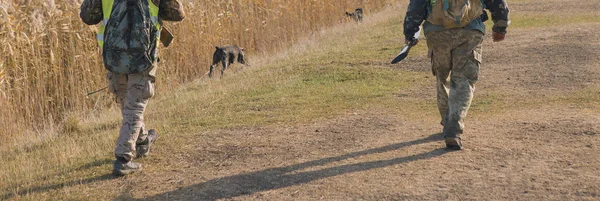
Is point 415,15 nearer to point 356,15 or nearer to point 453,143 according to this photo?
Result: point 453,143

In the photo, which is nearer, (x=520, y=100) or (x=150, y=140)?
(x=150, y=140)

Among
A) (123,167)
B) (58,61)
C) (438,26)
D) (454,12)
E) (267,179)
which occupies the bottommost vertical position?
(267,179)

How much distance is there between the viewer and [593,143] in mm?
6301

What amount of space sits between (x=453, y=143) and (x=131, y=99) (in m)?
2.44

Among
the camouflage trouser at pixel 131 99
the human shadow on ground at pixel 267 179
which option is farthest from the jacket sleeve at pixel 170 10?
→ the human shadow on ground at pixel 267 179

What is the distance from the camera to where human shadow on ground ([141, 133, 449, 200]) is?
5.46 meters

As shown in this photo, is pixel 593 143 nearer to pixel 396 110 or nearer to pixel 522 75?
pixel 396 110

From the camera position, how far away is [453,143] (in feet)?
20.2

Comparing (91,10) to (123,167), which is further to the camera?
(123,167)

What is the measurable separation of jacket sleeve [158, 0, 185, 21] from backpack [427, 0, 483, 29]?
1.89 meters

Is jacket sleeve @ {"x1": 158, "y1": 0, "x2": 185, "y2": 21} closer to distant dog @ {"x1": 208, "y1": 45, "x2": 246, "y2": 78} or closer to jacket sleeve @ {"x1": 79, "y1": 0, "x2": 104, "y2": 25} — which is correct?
jacket sleeve @ {"x1": 79, "y1": 0, "x2": 104, "y2": 25}

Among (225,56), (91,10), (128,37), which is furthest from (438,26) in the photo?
(225,56)

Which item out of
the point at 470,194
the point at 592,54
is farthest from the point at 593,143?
the point at 592,54

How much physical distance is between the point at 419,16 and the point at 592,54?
5873 millimetres
